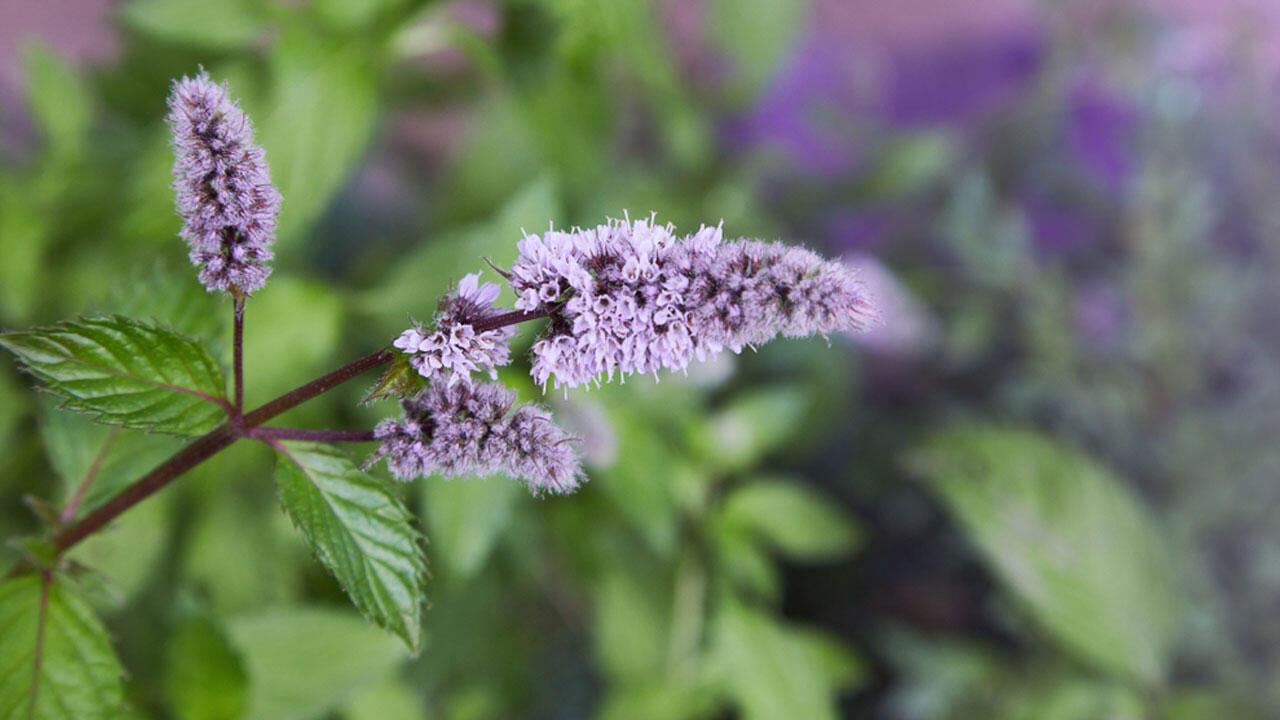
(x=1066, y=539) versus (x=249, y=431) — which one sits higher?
(x=1066, y=539)

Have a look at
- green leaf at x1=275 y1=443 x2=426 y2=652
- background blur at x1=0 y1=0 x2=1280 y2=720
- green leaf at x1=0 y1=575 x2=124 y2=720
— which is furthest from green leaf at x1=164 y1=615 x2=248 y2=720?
green leaf at x1=275 y1=443 x2=426 y2=652

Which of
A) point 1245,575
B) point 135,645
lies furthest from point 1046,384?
point 135,645

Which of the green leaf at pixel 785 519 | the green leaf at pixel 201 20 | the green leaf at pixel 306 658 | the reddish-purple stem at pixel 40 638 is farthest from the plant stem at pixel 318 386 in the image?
the green leaf at pixel 785 519

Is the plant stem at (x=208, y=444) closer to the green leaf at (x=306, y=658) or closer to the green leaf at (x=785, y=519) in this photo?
the green leaf at (x=306, y=658)

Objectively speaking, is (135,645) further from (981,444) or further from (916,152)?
(916,152)

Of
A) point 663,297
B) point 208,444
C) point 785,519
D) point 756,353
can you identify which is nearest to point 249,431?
point 208,444

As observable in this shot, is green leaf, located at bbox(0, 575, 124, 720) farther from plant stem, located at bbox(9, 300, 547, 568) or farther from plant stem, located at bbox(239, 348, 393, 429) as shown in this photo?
plant stem, located at bbox(239, 348, 393, 429)

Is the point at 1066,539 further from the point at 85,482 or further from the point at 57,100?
the point at 57,100
